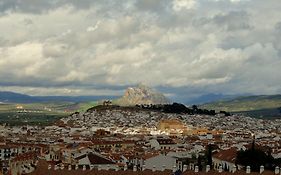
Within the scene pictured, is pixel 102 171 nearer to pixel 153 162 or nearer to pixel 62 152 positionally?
pixel 153 162

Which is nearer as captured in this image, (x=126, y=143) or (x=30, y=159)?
(x=30, y=159)

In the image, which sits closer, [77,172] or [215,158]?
[77,172]

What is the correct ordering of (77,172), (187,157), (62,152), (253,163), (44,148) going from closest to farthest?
(77,172) → (253,163) → (187,157) → (62,152) → (44,148)

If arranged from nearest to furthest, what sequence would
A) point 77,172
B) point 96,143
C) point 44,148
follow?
point 77,172 < point 44,148 < point 96,143

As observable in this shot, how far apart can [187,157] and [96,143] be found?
1730 inches

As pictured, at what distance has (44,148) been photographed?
466ft

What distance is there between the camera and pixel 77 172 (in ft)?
220

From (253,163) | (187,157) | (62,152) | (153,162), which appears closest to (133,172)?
(253,163)

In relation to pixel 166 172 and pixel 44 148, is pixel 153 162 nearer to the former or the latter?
pixel 166 172

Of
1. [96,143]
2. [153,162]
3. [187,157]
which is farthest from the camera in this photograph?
[96,143]

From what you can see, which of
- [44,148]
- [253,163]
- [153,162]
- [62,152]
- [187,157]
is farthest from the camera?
[44,148]

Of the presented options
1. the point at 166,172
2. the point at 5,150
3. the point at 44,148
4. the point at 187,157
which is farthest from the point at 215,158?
the point at 5,150

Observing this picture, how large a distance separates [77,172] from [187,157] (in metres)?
50.1

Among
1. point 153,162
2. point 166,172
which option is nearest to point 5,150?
point 153,162
